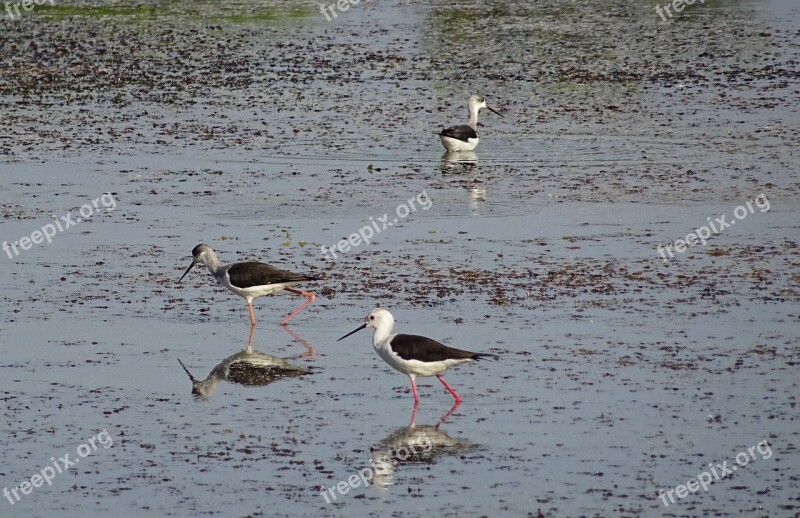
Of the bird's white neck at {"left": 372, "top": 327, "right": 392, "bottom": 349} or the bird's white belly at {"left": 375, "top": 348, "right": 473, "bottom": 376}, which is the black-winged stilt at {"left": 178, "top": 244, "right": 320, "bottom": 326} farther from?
the bird's white belly at {"left": 375, "top": 348, "right": 473, "bottom": 376}

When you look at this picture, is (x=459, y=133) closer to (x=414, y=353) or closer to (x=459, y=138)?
(x=459, y=138)

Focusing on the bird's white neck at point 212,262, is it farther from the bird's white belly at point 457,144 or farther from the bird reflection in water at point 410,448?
the bird's white belly at point 457,144

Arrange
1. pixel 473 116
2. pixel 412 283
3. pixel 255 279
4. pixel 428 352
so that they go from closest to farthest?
1. pixel 428 352
2. pixel 255 279
3. pixel 412 283
4. pixel 473 116

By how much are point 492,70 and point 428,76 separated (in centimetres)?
180

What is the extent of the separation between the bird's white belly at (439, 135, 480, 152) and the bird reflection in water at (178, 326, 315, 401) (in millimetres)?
11410

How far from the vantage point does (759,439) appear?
12750 mm

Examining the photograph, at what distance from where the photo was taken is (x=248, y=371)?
1546 centimetres

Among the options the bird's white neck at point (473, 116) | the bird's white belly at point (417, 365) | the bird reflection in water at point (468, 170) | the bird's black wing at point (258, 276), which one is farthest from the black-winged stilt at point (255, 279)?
the bird's white neck at point (473, 116)

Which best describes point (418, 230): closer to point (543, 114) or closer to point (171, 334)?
point (171, 334)

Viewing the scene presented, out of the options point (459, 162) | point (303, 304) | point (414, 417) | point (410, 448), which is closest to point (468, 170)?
point (459, 162)

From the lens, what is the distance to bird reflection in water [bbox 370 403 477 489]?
12326 mm

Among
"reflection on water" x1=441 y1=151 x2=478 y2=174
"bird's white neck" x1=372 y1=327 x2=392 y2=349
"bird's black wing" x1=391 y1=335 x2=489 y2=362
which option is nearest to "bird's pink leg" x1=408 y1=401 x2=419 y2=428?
"bird's black wing" x1=391 y1=335 x2=489 y2=362

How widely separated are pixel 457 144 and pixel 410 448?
48.4 feet

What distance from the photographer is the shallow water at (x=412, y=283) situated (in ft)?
40.3
